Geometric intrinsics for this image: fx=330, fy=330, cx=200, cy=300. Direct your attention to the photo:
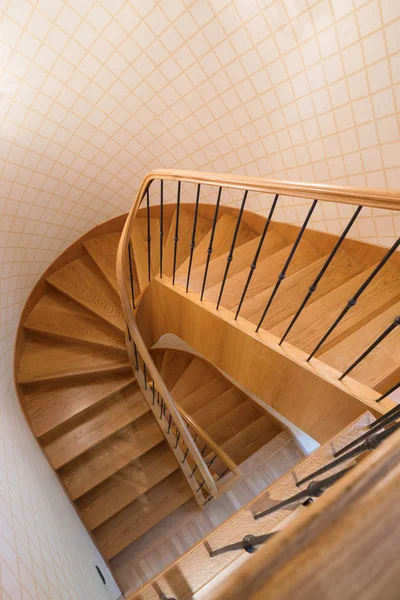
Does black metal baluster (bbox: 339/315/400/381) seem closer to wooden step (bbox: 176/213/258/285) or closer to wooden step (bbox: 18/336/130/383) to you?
wooden step (bbox: 176/213/258/285)

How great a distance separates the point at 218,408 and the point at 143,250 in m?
2.40

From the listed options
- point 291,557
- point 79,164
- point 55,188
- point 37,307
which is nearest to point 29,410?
point 37,307

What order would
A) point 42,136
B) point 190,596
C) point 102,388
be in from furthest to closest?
point 102,388 < point 42,136 < point 190,596

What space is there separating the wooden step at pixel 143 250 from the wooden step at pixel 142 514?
194 centimetres

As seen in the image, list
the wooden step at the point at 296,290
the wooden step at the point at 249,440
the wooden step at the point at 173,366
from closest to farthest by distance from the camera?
the wooden step at the point at 296,290
the wooden step at the point at 249,440
the wooden step at the point at 173,366

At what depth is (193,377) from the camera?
5.04m

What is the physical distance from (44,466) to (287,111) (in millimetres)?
3217

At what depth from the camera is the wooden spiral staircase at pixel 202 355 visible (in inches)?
63.5

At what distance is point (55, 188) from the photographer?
300 centimetres

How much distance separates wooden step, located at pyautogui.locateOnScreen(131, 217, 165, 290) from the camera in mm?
3314

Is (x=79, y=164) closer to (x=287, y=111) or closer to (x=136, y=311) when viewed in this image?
(x=136, y=311)

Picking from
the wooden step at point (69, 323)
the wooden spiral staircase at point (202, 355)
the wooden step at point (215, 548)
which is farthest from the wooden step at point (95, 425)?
the wooden step at point (215, 548)

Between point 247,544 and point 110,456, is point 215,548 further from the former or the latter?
point 110,456

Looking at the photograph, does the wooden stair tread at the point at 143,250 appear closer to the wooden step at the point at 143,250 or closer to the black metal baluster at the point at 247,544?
the wooden step at the point at 143,250
